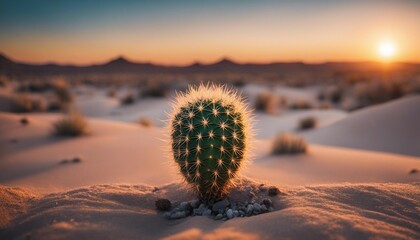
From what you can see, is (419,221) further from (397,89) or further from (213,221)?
(397,89)

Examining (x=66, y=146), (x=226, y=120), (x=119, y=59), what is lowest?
(x=66, y=146)

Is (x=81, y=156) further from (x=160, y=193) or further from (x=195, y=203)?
(x=195, y=203)

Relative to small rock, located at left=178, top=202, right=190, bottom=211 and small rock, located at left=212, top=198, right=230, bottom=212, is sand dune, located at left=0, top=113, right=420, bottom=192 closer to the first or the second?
small rock, located at left=178, top=202, right=190, bottom=211

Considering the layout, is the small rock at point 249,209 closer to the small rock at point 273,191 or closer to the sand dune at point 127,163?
the small rock at point 273,191

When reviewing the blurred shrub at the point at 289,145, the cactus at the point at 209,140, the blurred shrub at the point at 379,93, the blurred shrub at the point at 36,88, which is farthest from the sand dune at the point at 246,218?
the blurred shrub at the point at 36,88

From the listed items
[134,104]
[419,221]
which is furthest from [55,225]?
[134,104]

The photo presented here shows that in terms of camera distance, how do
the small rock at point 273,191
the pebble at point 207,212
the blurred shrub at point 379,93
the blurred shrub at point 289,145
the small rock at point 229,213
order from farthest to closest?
the blurred shrub at point 379,93 → the blurred shrub at point 289,145 → the small rock at point 273,191 → the pebble at point 207,212 → the small rock at point 229,213

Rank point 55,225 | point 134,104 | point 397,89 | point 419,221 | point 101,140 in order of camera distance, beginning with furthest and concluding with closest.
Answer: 1. point 134,104
2. point 397,89
3. point 101,140
4. point 419,221
5. point 55,225

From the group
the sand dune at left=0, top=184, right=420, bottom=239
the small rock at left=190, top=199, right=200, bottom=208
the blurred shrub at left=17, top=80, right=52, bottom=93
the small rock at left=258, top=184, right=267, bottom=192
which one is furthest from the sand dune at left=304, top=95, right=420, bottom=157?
the blurred shrub at left=17, top=80, right=52, bottom=93
